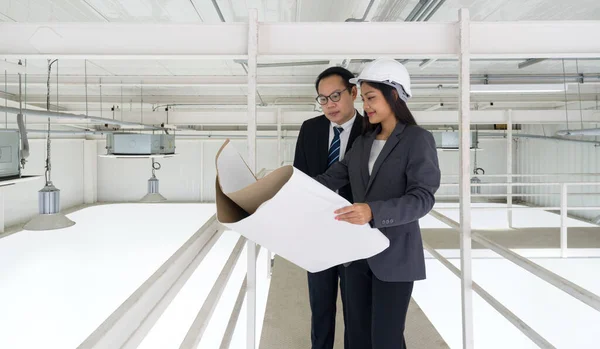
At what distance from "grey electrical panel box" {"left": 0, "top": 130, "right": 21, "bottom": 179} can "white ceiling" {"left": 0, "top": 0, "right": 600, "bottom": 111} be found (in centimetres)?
117

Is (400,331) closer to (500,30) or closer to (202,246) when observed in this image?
(202,246)

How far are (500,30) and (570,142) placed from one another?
10239 mm

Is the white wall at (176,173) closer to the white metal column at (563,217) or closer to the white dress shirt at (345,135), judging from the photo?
the white metal column at (563,217)

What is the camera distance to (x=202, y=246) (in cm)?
130

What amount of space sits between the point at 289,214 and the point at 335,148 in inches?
27.2

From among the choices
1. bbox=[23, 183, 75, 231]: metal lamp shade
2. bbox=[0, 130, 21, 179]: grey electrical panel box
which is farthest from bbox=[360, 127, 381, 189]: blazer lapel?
bbox=[23, 183, 75, 231]: metal lamp shade

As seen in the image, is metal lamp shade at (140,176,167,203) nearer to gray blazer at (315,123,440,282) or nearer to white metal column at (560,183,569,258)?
gray blazer at (315,123,440,282)

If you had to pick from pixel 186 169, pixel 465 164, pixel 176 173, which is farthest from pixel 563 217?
pixel 176 173

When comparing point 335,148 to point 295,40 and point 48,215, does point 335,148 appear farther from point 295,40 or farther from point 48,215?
point 48,215

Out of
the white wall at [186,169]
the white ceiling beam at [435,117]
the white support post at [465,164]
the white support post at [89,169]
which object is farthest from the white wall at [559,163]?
the white support post at [89,169]

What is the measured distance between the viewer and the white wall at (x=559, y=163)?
891cm

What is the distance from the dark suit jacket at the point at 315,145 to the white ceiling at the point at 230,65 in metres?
0.36

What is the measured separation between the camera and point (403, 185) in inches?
46.3

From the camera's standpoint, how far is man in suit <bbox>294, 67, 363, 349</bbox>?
1462 millimetres
